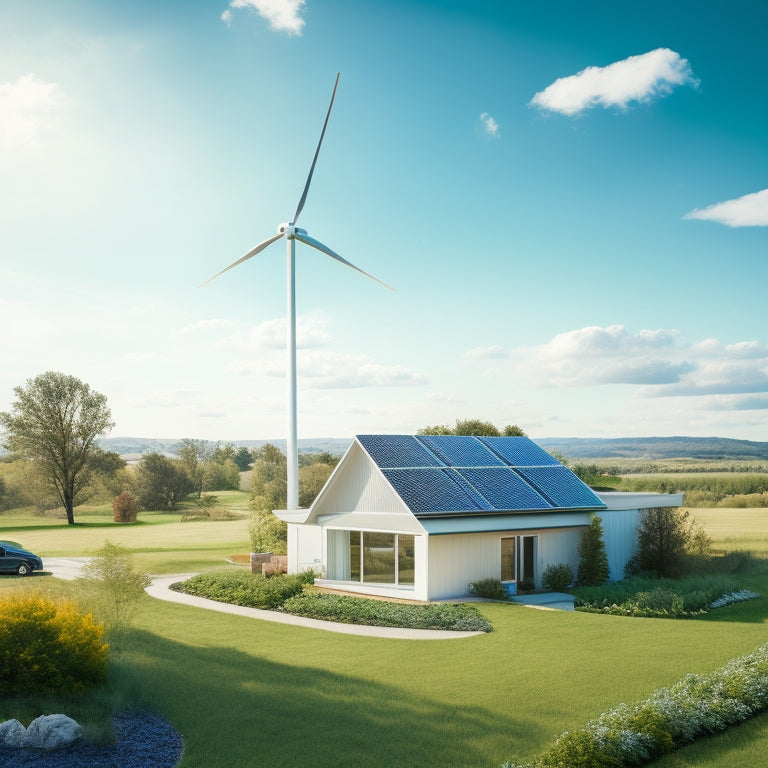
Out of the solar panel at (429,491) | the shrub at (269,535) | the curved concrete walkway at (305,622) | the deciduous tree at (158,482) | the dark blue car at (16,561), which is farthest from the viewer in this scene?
the deciduous tree at (158,482)

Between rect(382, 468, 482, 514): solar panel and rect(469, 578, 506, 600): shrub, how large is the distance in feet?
7.27

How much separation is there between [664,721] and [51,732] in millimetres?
8426

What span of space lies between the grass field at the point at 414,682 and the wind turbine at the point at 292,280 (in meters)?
7.90

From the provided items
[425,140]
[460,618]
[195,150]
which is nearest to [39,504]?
[195,150]

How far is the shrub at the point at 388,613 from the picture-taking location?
60.4ft

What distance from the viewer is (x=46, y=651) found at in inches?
448

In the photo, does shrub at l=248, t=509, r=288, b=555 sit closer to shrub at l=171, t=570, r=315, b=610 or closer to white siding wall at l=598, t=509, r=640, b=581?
shrub at l=171, t=570, r=315, b=610

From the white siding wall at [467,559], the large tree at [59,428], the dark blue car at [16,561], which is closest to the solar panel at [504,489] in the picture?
the white siding wall at [467,559]

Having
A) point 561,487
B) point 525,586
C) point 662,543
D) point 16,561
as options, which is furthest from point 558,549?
point 16,561

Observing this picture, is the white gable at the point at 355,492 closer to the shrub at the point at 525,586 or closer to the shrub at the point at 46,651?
the shrub at the point at 525,586

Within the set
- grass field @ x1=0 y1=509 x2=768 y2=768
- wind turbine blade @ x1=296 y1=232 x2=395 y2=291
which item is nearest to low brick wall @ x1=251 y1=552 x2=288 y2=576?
grass field @ x1=0 y1=509 x2=768 y2=768

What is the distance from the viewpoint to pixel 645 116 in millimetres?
26172

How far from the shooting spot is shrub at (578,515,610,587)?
2431 centimetres

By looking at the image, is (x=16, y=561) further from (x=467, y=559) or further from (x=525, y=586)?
(x=525, y=586)
